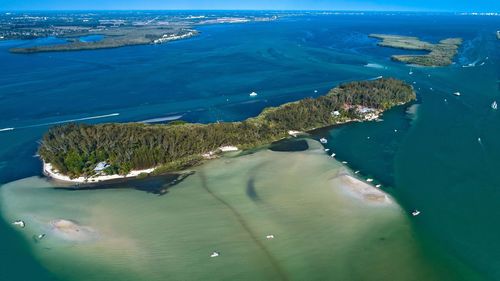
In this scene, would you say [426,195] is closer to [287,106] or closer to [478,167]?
[478,167]

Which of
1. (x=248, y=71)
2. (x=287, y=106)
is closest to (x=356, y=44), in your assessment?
(x=248, y=71)

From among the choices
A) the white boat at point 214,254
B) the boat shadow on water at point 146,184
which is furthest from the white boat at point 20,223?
the white boat at point 214,254

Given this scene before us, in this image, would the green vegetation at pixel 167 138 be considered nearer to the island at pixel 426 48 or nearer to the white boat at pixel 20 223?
the white boat at pixel 20 223

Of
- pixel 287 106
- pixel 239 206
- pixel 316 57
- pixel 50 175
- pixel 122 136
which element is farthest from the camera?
pixel 316 57

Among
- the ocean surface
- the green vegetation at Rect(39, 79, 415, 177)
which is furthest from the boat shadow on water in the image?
the green vegetation at Rect(39, 79, 415, 177)

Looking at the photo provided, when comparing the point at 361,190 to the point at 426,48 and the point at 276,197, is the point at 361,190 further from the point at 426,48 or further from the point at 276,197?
the point at 426,48

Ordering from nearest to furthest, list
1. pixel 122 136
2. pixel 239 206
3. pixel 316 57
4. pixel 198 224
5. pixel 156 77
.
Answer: pixel 198 224 → pixel 239 206 → pixel 122 136 → pixel 156 77 → pixel 316 57

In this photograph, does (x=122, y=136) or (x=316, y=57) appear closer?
(x=122, y=136)
